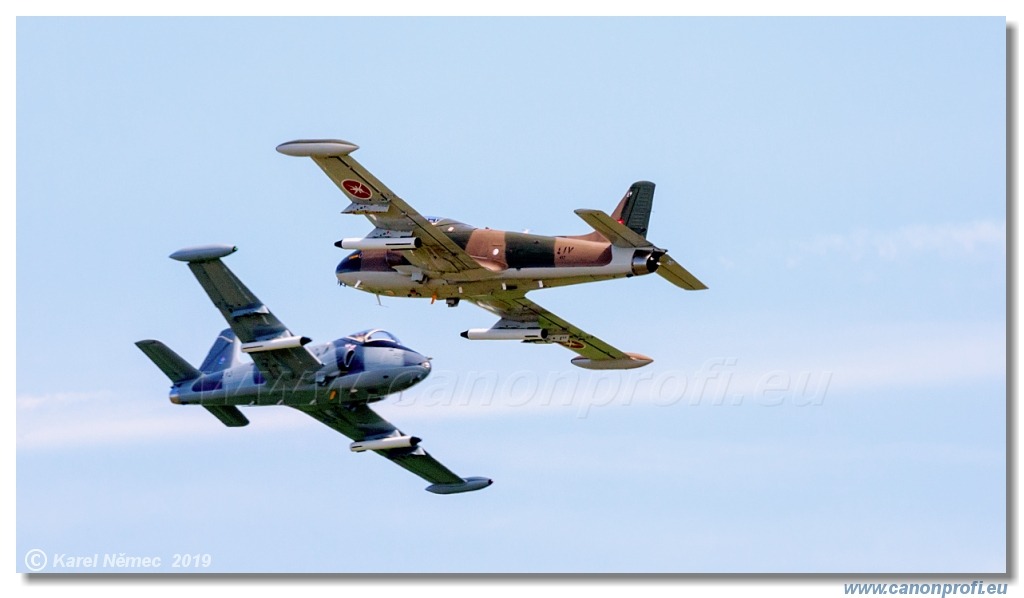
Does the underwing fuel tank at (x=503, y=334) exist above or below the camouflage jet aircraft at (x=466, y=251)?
below

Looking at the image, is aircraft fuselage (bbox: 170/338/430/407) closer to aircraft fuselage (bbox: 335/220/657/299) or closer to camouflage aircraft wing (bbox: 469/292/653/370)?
aircraft fuselage (bbox: 335/220/657/299)

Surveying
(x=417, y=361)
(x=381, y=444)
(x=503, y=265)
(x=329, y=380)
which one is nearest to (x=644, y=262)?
(x=503, y=265)

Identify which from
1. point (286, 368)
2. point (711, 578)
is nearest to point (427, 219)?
point (286, 368)

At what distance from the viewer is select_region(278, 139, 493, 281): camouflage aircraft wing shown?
68.2m

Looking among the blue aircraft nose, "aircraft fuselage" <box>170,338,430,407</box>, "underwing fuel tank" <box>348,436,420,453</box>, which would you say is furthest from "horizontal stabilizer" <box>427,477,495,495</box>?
the blue aircraft nose

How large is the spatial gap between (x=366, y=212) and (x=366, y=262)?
13.5 feet

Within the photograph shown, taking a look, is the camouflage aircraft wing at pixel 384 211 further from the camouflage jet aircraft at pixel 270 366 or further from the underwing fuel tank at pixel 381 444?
the underwing fuel tank at pixel 381 444

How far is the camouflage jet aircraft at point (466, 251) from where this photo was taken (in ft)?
227

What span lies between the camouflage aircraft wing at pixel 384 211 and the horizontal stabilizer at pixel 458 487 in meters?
8.92

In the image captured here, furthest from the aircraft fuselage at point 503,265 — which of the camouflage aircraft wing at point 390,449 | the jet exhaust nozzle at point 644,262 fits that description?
the camouflage aircraft wing at point 390,449

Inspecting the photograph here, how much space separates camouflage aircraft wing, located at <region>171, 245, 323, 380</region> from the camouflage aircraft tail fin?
11.1m

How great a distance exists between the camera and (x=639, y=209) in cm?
6944

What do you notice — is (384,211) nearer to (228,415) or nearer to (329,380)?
(329,380)
